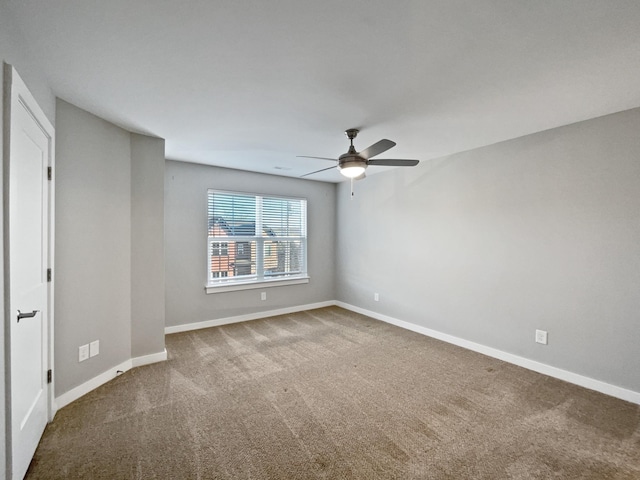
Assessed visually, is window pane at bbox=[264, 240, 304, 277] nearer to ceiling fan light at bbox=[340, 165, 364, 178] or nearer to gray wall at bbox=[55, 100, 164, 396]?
gray wall at bbox=[55, 100, 164, 396]

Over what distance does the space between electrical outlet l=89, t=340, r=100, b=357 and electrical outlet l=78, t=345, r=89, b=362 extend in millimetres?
32

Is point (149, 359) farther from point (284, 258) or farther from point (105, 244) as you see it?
point (284, 258)

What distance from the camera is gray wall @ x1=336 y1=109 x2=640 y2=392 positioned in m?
2.54

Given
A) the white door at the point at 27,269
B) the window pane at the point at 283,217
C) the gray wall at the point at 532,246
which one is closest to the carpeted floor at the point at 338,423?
the white door at the point at 27,269

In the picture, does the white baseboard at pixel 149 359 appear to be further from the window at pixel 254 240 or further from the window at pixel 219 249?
the window at pixel 219 249

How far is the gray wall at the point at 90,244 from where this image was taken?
237 centimetres

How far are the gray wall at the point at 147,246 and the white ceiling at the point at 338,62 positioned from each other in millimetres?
327

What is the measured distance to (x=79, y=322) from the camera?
8.18 ft

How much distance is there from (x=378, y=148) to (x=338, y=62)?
824mm

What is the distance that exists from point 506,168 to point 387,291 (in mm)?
2398

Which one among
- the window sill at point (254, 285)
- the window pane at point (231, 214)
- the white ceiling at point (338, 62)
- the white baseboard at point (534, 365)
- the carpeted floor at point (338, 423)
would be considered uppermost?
the white ceiling at point (338, 62)

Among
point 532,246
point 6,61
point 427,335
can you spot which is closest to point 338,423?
point 427,335

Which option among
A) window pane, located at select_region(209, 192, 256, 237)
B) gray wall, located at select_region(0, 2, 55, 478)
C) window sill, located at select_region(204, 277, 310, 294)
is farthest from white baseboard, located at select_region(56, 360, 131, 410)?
window pane, located at select_region(209, 192, 256, 237)

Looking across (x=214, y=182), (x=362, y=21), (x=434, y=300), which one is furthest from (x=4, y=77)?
(x=434, y=300)
